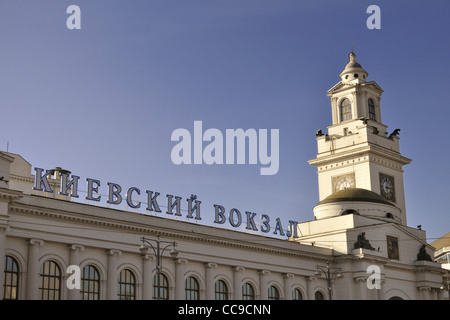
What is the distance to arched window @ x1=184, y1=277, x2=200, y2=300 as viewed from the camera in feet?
170

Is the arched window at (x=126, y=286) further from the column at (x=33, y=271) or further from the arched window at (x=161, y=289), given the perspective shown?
the column at (x=33, y=271)

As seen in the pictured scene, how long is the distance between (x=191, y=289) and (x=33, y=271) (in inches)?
534

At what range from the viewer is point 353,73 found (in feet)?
270

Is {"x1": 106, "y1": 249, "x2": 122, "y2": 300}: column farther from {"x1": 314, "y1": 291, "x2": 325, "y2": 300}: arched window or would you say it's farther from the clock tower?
the clock tower

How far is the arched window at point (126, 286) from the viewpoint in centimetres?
4734

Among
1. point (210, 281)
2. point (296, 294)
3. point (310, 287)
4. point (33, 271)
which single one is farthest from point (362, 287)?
point (33, 271)

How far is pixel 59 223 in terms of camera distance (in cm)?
4428

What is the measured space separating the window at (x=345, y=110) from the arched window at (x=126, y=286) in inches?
1600

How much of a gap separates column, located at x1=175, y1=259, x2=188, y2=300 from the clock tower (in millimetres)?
30506

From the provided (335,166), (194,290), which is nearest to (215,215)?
(194,290)

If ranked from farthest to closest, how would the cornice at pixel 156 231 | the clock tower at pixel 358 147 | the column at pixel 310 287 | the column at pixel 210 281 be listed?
Result: the clock tower at pixel 358 147, the column at pixel 310 287, the column at pixel 210 281, the cornice at pixel 156 231

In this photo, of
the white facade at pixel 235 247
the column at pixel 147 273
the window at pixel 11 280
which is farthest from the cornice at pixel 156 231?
the window at pixel 11 280

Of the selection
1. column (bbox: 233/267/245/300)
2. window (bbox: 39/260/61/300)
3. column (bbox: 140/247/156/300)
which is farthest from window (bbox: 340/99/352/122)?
window (bbox: 39/260/61/300)
